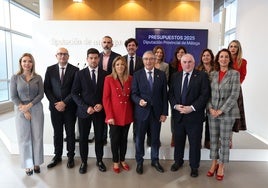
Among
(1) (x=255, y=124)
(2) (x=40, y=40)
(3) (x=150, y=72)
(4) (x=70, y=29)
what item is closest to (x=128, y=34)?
(4) (x=70, y=29)

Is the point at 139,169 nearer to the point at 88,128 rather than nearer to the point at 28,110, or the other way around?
the point at 88,128

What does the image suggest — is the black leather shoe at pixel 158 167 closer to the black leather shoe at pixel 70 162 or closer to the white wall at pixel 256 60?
the black leather shoe at pixel 70 162

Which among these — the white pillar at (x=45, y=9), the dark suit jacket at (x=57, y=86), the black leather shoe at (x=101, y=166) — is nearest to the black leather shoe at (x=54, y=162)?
the black leather shoe at (x=101, y=166)

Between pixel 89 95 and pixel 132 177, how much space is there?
120cm

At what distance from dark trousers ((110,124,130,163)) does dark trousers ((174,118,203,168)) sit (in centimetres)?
68

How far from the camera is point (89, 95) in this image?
278cm

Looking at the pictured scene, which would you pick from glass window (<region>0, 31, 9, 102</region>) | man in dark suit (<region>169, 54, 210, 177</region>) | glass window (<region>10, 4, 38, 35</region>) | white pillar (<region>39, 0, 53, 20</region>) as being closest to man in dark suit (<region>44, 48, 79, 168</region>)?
man in dark suit (<region>169, 54, 210, 177</region>)

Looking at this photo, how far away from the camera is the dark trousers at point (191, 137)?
2757 mm

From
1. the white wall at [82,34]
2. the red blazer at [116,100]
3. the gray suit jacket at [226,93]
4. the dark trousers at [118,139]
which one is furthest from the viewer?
the white wall at [82,34]

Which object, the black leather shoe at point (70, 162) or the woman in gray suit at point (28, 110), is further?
the black leather shoe at point (70, 162)

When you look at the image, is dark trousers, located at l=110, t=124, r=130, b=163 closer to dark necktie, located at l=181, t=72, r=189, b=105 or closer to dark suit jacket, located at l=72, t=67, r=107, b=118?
dark suit jacket, located at l=72, t=67, r=107, b=118

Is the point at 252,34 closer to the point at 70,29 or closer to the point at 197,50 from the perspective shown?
the point at 197,50

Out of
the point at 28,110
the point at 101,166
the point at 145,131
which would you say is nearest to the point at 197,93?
the point at 145,131

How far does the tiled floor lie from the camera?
2.65m
